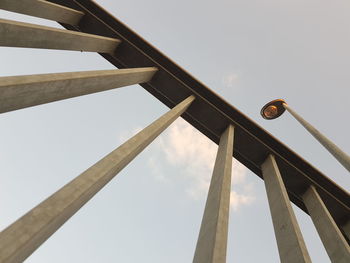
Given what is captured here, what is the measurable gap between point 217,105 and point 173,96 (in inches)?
55.5

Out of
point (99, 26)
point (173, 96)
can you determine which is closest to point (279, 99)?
point (173, 96)

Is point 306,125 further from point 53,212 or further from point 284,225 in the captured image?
point 53,212

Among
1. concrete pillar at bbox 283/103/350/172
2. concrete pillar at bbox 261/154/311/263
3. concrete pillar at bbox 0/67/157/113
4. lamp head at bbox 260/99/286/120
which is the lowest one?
concrete pillar at bbox 0/67/157/113

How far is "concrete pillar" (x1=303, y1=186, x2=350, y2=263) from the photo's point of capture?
5621 mm

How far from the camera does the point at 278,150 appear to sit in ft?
28.2

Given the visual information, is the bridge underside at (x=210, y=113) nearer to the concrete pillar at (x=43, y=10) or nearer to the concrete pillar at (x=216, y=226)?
the concrete pillar at (x=43, y=10)

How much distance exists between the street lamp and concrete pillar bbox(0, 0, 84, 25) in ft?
24.6

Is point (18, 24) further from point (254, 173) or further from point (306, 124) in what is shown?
point (306, 124)

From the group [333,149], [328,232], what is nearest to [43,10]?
[333,149]

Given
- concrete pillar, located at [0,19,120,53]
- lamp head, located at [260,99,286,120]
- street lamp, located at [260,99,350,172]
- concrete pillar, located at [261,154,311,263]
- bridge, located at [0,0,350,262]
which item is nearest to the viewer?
bridge, located at [0,0,350,262]

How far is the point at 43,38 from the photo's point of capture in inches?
249

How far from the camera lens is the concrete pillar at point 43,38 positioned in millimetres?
5385

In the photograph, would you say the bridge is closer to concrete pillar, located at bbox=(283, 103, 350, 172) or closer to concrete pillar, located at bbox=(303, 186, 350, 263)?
concrete pillar, located at bbox=(303, 186, 350, 263)

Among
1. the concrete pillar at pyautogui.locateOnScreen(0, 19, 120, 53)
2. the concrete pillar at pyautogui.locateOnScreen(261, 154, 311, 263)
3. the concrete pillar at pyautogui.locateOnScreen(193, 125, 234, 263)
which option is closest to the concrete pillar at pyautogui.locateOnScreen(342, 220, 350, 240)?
the concrete pillar at pyautogui.locateOnScreen(261, 154, 311, 263)
